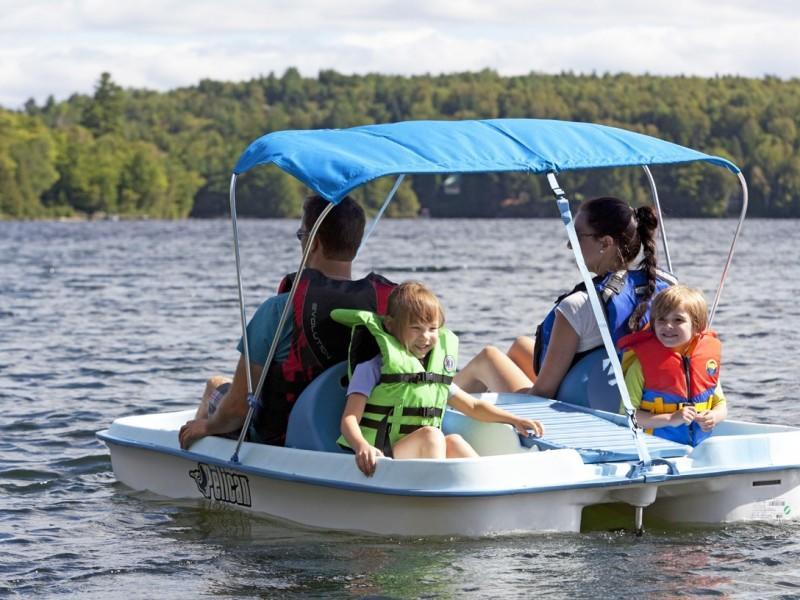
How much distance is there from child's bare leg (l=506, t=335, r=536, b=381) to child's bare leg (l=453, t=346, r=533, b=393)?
14 cm

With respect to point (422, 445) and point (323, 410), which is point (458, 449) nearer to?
point (422, 445)

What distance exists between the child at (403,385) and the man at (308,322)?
0.59 feet

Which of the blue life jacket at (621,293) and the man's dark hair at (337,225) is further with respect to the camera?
the blue life jacket at (621,293)

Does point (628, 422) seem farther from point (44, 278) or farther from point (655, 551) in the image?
point (44, 278)

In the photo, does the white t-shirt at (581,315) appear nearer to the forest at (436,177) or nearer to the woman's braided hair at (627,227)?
the woman's braided hair at (627,227)

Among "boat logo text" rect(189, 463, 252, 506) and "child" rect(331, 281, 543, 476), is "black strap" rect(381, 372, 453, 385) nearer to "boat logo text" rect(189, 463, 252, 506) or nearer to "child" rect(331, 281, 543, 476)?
"child" rect(331, 281, 543, 476)

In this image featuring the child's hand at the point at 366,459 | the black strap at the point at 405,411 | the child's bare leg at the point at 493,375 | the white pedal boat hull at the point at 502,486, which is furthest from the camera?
the child's bare leg at the point at 493,375

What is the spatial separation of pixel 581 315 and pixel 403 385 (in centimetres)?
130

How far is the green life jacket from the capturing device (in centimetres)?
659

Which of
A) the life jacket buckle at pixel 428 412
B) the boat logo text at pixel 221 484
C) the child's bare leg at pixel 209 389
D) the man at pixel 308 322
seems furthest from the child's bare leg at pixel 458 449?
the child's bare leg at pixel 209 389

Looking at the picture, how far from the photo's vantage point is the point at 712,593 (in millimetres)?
6234

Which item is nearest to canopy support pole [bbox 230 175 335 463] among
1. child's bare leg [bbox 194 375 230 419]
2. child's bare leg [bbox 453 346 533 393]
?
child's bare leg [bbox 194 375 230 419]

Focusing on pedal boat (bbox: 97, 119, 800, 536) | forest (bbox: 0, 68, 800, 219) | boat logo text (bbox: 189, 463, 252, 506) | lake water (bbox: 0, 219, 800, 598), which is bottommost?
lake water (bbox: 0, 219, 800, 598)

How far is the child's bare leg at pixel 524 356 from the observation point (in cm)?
847
